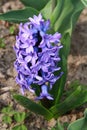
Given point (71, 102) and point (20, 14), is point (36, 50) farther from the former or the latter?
point (20, 14)

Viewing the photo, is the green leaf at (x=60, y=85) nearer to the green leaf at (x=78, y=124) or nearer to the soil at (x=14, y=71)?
the soil at (x=14, y=71)

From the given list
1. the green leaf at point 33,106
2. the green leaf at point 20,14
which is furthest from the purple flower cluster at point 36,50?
the green leaf at point 20,14

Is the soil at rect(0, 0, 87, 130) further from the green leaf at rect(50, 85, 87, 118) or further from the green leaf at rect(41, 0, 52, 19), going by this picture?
the green leaf at rect(41, 0, 52, 19)

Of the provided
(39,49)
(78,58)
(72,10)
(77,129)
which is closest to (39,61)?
(39,49)

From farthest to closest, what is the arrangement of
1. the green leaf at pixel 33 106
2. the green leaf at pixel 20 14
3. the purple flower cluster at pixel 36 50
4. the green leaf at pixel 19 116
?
the green leaf at pixel 20 14 < the green leaf at pixel 19 116 < the green leaf at pixel 33 106 < the purple flower cluster at pixel 36 50

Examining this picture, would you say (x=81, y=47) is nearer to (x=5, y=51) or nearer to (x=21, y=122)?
(x=5, y=51)

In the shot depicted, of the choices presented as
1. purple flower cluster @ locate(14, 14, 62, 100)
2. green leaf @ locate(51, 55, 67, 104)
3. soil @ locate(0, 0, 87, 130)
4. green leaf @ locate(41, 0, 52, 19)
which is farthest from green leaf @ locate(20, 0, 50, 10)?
purple flower cluster @ locate(14, 14, 62, 100)
